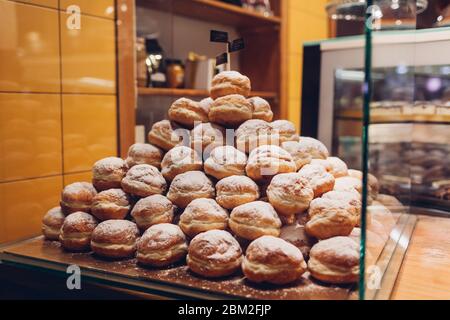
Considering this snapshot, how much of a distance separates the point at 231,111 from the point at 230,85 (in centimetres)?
9

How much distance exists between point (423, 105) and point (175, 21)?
65.8 inches

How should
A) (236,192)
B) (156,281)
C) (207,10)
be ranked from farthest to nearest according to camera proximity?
(207,10), (236,192), (156,281)

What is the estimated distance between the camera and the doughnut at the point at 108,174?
135 cm

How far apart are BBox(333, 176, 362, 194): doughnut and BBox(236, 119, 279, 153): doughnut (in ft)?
0.68

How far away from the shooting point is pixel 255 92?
1.50 m

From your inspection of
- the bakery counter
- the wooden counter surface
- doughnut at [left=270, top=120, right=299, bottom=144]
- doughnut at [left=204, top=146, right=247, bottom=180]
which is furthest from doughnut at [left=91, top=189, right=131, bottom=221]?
the wooden counter surface

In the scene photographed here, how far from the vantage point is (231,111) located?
4.42 ft

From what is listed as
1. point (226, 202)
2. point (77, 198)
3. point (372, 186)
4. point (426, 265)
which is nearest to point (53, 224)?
point (77, 198)

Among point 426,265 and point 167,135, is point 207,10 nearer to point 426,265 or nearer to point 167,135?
point 167,135

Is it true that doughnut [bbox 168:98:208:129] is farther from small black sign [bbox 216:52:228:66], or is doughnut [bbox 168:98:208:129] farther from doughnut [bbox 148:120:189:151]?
small black sign [bbox 216:52:228:66]

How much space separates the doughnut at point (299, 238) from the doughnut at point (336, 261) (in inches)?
2.2

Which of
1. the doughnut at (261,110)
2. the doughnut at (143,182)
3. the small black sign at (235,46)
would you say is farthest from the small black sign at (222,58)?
the doughnut at (143,182)
